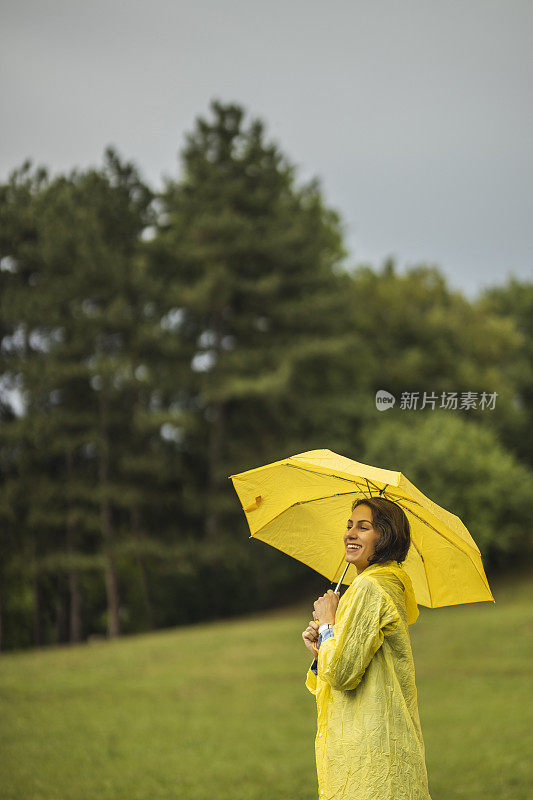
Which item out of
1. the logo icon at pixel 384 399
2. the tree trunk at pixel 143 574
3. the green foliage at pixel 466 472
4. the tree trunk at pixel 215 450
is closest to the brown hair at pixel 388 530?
the logo icon at pixel 384 399

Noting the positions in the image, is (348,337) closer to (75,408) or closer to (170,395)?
(170,395)

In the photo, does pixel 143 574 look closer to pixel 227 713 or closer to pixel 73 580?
pixel 73 580

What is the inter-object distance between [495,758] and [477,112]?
25.3 ft

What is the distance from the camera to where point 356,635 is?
226 cm

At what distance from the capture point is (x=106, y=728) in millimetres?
9586

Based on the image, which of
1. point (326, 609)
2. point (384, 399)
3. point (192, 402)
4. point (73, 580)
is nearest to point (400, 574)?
point (326, 609)

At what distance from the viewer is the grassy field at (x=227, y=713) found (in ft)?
22.7

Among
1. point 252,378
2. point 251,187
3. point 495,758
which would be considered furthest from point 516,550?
point 495,758

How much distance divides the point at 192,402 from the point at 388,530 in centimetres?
1846

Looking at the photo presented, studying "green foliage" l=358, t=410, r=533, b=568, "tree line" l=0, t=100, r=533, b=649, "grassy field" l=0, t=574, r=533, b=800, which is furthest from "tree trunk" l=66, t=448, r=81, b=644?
"green foliage" l=358, t=410, r=533, b=568

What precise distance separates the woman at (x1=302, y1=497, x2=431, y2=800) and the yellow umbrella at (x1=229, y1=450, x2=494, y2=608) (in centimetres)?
35

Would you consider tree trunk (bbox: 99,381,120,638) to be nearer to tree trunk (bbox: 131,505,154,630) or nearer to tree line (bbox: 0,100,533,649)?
tree line (bbox: 0,100,533,649)

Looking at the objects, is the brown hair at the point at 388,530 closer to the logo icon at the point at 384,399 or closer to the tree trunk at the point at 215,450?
the logo icon at the point at 384,399

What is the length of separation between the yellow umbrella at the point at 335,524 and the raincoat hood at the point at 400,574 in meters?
0.25
